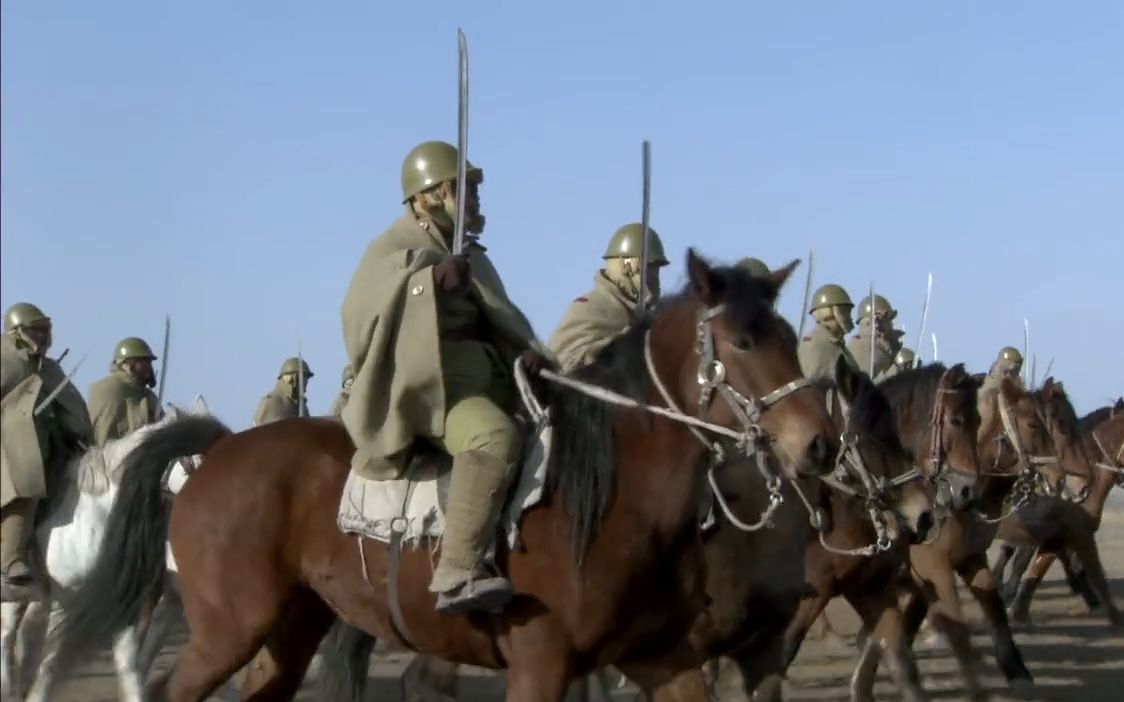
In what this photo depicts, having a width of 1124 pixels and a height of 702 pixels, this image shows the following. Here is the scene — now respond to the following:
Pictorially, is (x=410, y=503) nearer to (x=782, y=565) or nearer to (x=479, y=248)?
(x=479, y=248)

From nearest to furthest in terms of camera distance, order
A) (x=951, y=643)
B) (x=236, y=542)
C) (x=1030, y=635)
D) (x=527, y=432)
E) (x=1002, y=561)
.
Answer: (x=527, y=432) < (x=236, y=542) < (x=951, y=643) < (x=1030, y=635) < (x=1002, y=561)

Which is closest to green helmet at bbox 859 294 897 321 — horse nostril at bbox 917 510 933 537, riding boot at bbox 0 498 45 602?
horse nostril at bbox 917 510 933 537

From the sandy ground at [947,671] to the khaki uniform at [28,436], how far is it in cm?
111

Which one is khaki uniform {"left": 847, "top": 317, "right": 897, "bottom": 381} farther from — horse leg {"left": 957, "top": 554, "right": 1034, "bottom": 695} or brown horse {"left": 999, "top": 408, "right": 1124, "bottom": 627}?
brown horse {"left": 999, "top": 408, "right": 1124, "bottom": 627}

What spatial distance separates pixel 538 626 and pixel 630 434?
861 mm

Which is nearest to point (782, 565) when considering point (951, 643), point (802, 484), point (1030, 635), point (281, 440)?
point (802, 484)

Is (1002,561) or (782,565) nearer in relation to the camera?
(782,565)

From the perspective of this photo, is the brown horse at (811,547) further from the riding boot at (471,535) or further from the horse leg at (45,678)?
Answer: the horse leg at (45,678)

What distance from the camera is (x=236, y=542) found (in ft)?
24.4

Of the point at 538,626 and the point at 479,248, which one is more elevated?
the point at 479,248

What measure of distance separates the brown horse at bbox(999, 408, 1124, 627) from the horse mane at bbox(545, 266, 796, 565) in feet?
31.0

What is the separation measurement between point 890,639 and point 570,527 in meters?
4.32

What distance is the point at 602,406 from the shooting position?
6.77 meters

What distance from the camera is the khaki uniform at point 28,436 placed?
1062 centimetres
